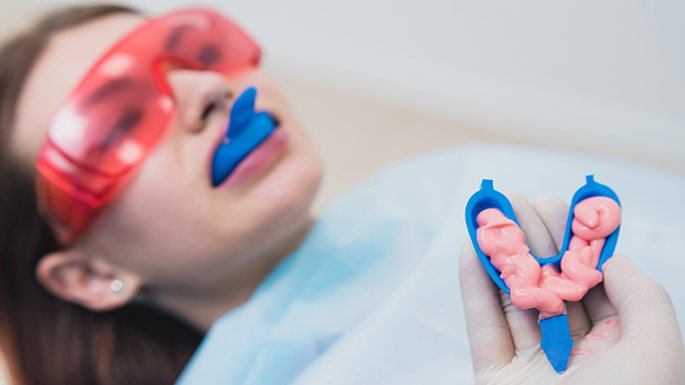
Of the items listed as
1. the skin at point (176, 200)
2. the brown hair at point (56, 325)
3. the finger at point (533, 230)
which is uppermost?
the finger at point (533, 230)

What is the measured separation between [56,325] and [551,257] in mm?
602

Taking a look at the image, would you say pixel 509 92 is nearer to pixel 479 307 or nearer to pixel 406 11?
pixel 406 11

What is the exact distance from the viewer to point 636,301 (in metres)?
0.46

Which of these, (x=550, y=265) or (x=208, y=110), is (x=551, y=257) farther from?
(x=208, y=110)

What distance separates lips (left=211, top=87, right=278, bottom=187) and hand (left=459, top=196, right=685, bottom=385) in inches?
12.2

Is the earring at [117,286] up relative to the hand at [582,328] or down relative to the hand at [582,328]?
Result: down

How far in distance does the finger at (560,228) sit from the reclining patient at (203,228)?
0.15 m

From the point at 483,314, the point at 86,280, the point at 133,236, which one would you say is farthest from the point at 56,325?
the point at 483,314

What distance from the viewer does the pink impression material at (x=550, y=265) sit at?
0.44 meters

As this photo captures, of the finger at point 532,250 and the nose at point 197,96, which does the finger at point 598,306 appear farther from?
the nose at point 197,96

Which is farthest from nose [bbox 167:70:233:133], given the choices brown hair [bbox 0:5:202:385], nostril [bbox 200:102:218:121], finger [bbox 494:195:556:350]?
finger [bbox 494:195:556:350]

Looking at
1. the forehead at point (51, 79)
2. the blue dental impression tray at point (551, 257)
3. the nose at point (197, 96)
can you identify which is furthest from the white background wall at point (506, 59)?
the forehead at point (51, 79)

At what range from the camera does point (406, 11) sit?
122 centimetres

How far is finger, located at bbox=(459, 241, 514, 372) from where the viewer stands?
1.57ft
